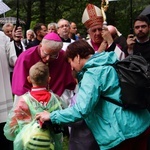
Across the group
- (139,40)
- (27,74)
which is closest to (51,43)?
(27,74)

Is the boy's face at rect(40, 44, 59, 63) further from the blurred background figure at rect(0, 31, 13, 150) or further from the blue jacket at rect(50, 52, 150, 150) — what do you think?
the blue jacket at rect(50, 52, 150, 150)

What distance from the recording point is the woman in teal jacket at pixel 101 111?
321 cm

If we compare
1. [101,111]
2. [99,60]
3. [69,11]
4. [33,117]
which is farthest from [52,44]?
[69,11]

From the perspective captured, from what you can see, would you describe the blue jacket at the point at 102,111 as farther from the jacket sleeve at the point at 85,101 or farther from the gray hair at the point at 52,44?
the gray hair at the point at 52,44

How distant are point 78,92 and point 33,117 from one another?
33.0 inches

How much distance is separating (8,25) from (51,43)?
579cm

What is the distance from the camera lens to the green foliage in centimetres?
2246

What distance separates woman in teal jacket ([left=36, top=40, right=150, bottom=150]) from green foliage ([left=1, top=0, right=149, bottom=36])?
734 inches

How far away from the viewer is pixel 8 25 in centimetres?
982

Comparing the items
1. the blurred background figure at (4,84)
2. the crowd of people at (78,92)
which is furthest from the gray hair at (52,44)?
the blurred background figure at (4,84)

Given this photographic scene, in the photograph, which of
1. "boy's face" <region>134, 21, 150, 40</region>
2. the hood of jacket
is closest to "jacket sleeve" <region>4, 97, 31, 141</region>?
the hood of jacket

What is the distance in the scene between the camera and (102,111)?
332 cm

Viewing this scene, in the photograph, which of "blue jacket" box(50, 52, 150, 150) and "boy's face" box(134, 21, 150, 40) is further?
"boy's face" box(134, 21, 150, 40)

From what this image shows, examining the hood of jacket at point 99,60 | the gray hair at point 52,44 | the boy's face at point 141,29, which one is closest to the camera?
the hood of jacket at point 99,60
